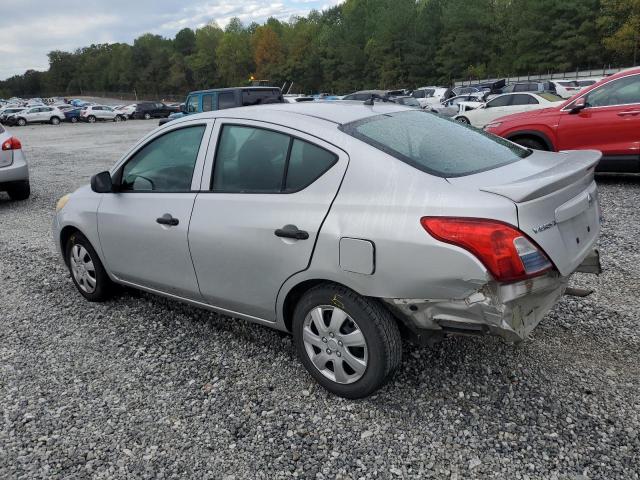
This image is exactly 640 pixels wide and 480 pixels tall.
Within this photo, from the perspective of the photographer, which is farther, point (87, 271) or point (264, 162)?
point (87, 271)

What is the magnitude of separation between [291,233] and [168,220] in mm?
1053

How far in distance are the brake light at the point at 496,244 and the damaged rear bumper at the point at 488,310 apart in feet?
0.24

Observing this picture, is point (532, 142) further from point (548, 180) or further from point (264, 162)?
point (264, 162)

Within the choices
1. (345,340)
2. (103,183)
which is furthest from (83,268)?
(345,340)

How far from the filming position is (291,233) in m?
2.84

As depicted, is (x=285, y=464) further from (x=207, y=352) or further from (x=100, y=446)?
(x=207, y=352)

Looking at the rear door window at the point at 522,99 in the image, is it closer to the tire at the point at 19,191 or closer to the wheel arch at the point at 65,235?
the tire at the point at 19,191

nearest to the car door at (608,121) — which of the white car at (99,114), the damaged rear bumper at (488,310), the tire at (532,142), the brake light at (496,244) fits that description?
the tire at (532,142)

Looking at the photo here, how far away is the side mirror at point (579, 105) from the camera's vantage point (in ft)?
25.7

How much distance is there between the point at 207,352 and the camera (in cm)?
361

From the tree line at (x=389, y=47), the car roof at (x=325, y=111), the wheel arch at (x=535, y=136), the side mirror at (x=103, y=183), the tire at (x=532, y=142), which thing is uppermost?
the tree line at (x=389, y=47)

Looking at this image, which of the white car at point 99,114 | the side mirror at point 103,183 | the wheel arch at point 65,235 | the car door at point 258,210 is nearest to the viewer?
the car door at point 258,210

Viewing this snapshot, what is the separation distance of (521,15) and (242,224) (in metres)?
67.7

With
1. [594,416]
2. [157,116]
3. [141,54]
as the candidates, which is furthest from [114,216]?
[141,54]
